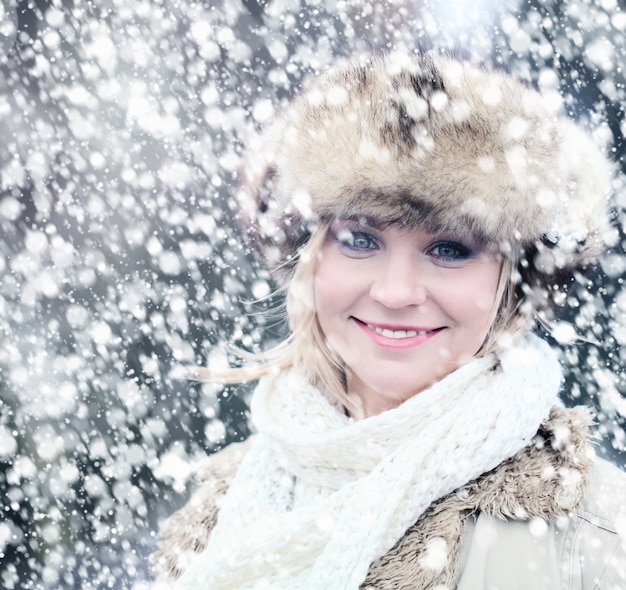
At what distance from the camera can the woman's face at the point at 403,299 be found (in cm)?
121

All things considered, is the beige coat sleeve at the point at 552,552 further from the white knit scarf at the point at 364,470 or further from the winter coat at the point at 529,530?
the white knit scarf at the point at 364,470

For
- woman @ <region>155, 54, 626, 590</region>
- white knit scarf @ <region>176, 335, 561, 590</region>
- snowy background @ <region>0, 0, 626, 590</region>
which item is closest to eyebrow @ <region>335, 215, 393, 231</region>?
woman @ <region>155, 54, 626, 590</region>

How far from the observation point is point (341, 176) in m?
1.24

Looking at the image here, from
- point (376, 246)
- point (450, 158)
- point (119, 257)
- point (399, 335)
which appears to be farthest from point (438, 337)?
point (119, 257)

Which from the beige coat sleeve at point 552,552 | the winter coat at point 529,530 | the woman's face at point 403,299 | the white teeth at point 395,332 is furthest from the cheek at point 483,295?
the beige coat sleeve at point 552,552

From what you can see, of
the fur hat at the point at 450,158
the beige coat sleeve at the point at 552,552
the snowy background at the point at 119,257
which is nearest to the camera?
the beige coat sleeve at the point at 552,552

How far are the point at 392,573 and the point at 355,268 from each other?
21.6 inches

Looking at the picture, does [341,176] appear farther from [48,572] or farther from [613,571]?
[48,572]

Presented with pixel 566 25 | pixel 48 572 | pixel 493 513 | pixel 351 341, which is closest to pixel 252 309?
pixel 48 572

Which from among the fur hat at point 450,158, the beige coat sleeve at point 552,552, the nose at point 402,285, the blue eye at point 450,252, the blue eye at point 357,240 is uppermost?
the fur hat at point 450,158

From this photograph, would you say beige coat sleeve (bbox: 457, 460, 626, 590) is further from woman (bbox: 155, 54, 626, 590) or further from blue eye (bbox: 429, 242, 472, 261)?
blue eye (bbox: 429, 242, 472, 261)

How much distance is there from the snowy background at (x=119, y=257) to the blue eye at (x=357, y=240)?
2.56 metres

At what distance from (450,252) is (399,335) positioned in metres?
0.19

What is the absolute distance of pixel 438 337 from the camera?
125cm
